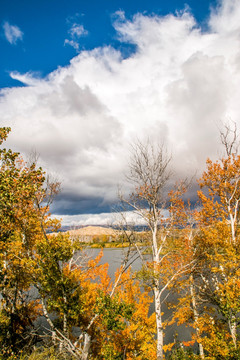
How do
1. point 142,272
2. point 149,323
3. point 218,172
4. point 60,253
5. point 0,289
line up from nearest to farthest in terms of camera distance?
point 142,272
point 60,253
point 0,289
point 218,172
point 149,323

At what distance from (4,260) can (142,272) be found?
11.6 m

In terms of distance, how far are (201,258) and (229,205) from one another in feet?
16.8

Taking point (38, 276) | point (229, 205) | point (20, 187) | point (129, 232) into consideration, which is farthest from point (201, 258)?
point (20, 187)

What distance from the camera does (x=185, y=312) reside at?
20688 millimetres

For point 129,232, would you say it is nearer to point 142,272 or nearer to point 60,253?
point 142,272

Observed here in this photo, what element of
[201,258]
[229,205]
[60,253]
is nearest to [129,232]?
[60,253]

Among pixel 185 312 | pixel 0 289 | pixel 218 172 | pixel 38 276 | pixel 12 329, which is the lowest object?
pixel 185 312

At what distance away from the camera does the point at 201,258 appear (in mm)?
17297

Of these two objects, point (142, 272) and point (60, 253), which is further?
point (60, 253)

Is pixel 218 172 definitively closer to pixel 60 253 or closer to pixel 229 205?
pixel 229 205

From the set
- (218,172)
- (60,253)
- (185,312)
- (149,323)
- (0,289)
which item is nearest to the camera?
(60,253)

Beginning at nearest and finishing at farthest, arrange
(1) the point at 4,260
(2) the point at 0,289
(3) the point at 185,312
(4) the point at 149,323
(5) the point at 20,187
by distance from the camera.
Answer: (5) the point at 20,187
(2) the point at 0,289
(1) the point at 4,260
(3) the point at 185,312
(4) the point at 149,323

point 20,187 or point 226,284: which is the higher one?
point 20,187

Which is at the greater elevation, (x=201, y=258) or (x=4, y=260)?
(x=4, y=260)
